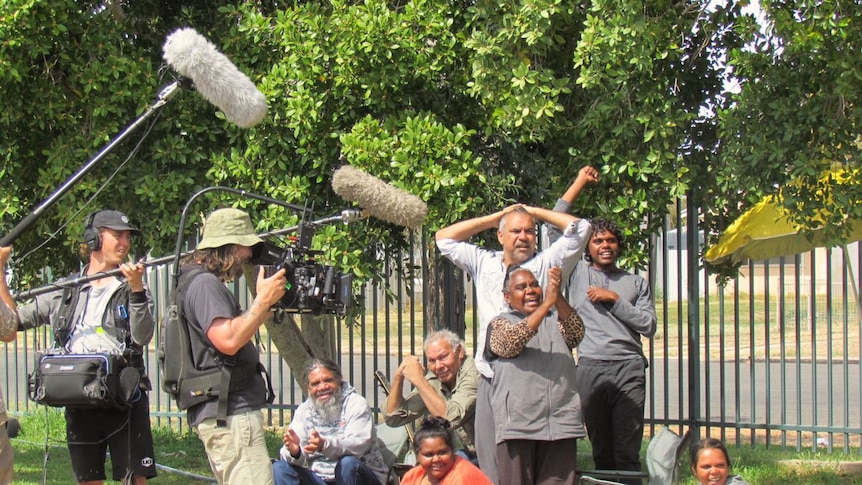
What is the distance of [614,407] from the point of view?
5.65m

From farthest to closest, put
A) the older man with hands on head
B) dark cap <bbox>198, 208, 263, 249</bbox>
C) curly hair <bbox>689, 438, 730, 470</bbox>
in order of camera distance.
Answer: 1. the older man with hands on head
2. curly hair <bbox>689, 438, 730, 470</bbox>
3. dark cap <bbox>198, 208, 263, 249</bbox>

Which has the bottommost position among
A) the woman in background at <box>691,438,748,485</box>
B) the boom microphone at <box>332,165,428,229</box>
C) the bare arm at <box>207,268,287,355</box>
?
the woman in background at <box>691,438,748,485</box>

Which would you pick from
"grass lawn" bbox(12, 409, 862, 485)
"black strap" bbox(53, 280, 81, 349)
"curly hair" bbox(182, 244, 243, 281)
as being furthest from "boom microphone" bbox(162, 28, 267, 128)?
"grass lawn" bbox(12, 409, 862, 485)

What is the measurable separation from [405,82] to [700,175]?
5.97 ft

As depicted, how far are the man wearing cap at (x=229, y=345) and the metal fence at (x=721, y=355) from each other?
8.84 feet

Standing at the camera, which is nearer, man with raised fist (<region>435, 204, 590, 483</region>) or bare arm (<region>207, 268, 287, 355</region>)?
bare arm (<region>207, 268, 287, 355</region>)

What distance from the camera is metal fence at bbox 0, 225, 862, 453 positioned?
7.26m

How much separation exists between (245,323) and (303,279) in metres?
0.44

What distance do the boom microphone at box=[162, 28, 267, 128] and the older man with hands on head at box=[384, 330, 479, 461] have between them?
161cm

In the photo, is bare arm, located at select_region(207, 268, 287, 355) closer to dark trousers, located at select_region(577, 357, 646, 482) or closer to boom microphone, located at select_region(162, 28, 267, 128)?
boom microphone, located at select_region(162, 28, 267, 128)

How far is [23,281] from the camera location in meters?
7.54

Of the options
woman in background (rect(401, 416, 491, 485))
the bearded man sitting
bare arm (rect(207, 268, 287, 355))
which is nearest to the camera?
bare arm (rect(207, 268, 287, 355))

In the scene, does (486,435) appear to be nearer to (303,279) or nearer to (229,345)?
(303,279)

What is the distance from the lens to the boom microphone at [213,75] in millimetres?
4367
